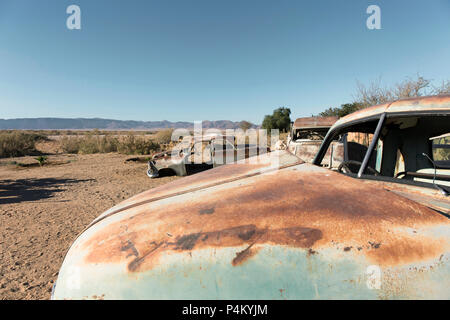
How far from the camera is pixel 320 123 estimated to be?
7.31 meters

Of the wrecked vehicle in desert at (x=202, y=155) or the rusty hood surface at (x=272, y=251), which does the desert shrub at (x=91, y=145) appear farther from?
the rusty hood surface at (x=272, y=251)

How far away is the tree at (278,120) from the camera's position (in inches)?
1506

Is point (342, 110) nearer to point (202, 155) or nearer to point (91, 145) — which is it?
point (202, 155)

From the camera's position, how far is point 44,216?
4.71 m

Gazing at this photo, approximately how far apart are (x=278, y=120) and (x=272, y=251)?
129 feet

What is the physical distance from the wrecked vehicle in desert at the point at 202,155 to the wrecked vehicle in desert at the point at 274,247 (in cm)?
592

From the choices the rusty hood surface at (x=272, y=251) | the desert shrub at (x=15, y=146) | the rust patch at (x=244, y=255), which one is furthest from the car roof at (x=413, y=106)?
the desert shrub at (x=15, y=146)

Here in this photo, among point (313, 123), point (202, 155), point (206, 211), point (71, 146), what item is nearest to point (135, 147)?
point (71, 146)

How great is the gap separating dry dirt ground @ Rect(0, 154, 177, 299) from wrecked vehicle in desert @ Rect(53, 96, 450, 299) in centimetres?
228

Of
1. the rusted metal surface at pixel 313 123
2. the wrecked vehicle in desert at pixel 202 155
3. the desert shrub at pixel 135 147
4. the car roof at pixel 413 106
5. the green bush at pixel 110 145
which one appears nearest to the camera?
the car roof at pixel 413 106

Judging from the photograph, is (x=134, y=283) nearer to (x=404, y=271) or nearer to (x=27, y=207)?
(x=404, y=271)

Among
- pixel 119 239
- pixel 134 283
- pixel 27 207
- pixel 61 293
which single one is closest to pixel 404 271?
pixel 134 283

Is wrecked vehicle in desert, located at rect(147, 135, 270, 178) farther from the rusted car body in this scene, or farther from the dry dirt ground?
the rusted car body
